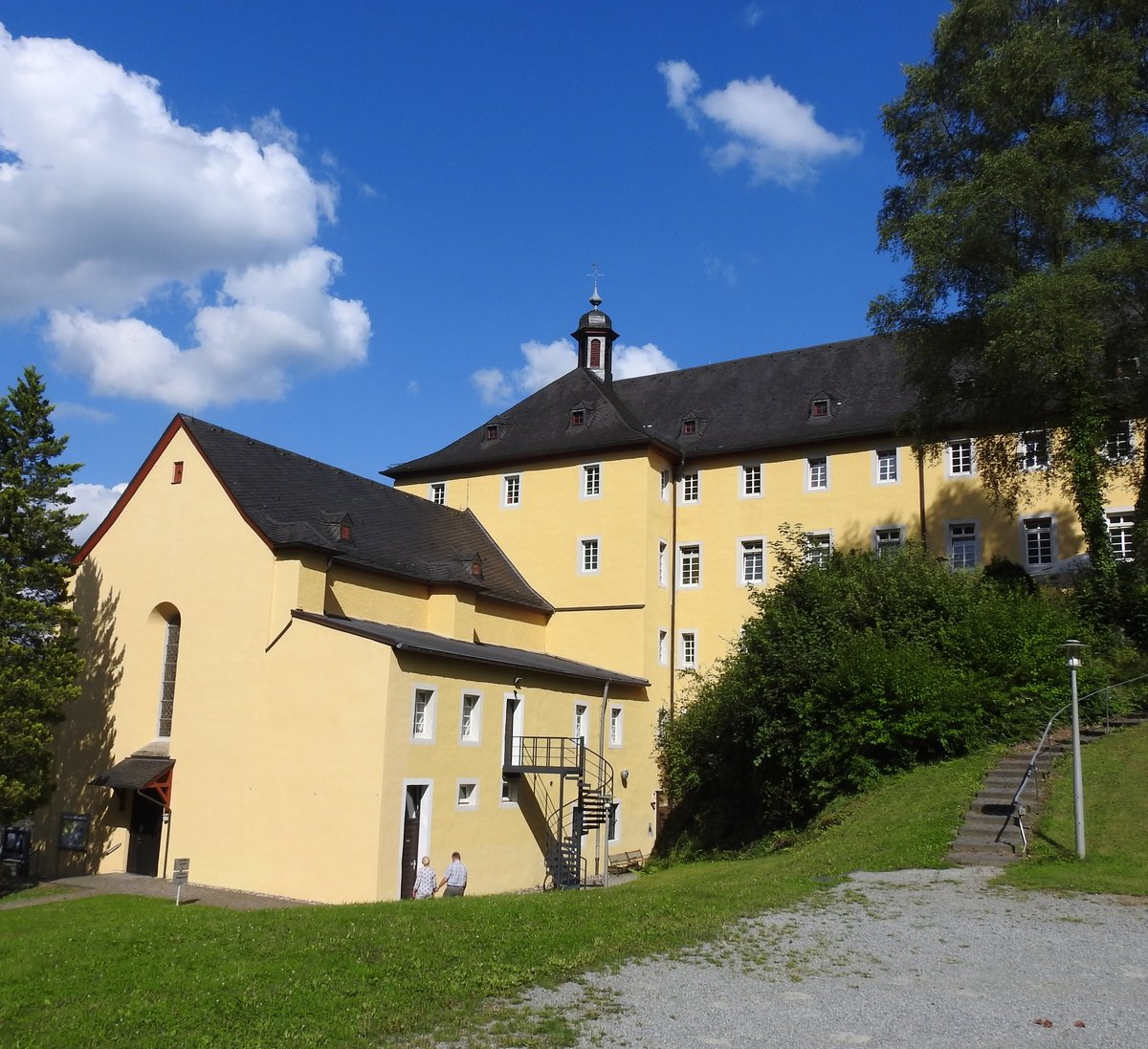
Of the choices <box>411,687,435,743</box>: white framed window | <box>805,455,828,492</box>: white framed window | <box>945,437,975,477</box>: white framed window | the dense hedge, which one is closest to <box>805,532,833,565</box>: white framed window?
the dense hedge

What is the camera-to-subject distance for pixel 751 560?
111 ft

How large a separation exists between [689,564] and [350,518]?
37.3 ft

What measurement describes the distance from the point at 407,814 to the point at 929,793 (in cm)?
1032

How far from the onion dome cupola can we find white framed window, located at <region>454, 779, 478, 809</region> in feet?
64.3

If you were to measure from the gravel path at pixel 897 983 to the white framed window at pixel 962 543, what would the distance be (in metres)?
18.1

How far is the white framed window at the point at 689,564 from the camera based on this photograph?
34656mm

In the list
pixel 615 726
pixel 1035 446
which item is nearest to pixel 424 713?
pixel 615 726

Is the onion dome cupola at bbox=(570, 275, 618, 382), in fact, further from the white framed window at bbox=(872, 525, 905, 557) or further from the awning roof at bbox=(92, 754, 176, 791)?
the awning roof at bbox=(92, 754, 176, 791)

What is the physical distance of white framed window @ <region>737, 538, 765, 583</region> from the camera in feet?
110

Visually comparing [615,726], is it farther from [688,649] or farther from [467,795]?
[467,795]

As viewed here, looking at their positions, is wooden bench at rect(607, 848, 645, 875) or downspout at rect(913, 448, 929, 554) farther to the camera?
downspout at rect(913, 448, 929, 554)

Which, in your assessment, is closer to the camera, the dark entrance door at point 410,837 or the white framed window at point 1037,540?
the dark entrance door at point 410,837

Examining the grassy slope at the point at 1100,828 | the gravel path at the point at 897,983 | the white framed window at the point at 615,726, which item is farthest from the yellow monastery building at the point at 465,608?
the gravel path at the point at 897,983

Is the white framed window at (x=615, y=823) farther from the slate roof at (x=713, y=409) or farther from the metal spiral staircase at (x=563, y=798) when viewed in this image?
the slate roof at (x=713, y=409)
